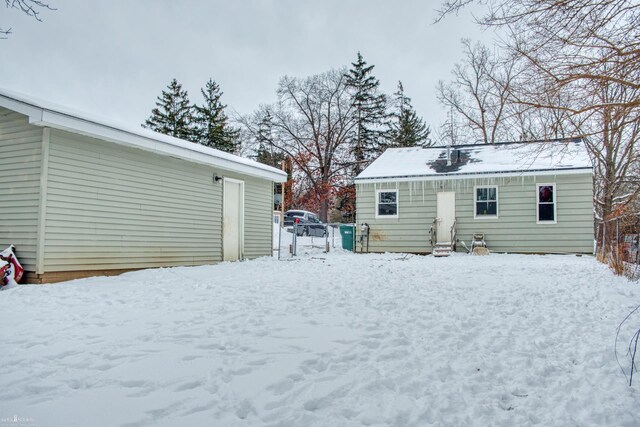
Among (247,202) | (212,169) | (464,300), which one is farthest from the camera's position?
(247,202)

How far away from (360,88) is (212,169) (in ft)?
68.4

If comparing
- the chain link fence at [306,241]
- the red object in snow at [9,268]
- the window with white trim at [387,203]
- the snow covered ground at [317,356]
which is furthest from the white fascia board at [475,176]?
the red object in snow at [9,268]

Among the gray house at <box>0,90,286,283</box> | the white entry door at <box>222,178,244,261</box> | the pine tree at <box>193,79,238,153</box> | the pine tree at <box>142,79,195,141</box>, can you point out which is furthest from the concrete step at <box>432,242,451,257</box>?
the pine tree at <box>142,79,195,141</box>

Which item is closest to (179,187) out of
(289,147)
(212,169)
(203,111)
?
(212,169)

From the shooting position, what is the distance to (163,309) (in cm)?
473

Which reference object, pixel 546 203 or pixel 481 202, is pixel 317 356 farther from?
pixel 546 203

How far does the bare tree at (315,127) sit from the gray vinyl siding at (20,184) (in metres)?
20.0

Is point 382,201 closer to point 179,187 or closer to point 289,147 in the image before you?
point 179,187

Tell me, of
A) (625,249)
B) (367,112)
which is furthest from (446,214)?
(367,112)

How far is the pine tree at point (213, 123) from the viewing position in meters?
31.0

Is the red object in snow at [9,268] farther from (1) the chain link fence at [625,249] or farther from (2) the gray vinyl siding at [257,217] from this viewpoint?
(1) the chain link fence at [625,249]

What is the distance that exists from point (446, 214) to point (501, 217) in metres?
1.67

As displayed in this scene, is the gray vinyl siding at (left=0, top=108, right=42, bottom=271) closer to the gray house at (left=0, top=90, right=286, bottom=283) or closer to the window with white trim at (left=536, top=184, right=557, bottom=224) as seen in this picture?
the gray house at (left=0, top=90, right=286, bottom=283)

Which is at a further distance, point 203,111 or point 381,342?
point 203,111
